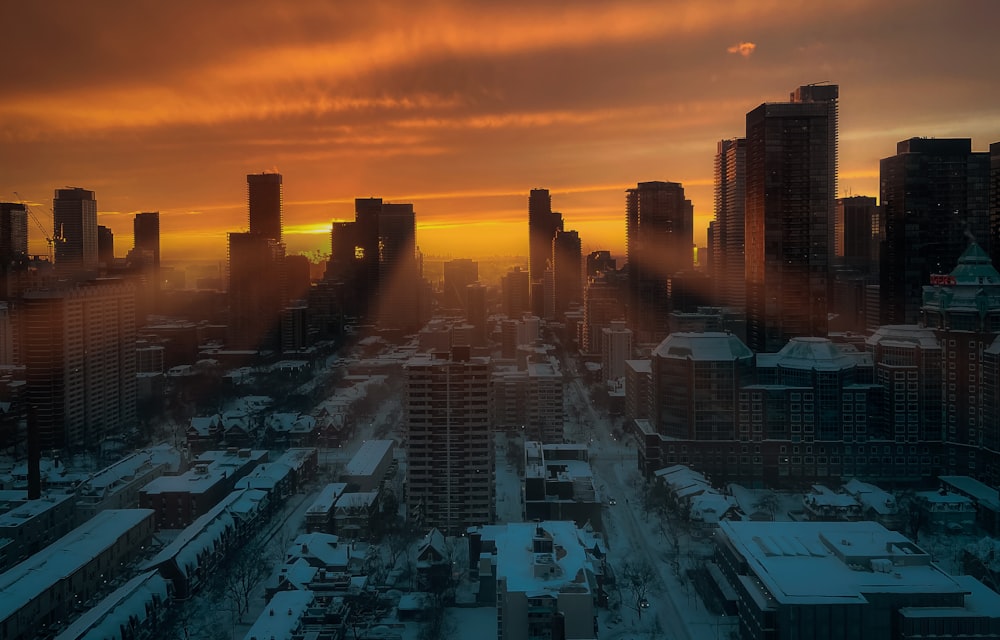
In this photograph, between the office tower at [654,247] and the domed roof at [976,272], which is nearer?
the domed roof at [976,272]

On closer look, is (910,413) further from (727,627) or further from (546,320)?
(546,320)

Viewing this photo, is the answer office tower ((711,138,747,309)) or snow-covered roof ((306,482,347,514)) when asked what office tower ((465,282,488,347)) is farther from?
snow-covered roof ((306,482,347,514))

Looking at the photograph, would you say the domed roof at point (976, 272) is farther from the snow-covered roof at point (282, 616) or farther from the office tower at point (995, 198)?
the snow-covered roof at point (282, 616)

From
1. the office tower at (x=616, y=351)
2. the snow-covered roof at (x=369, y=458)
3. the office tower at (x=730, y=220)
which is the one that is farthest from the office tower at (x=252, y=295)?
the office tower at (x=730, y=220)

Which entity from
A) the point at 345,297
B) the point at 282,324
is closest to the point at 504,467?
the point at 282,324


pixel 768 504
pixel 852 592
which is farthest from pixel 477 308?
pixel 852 592

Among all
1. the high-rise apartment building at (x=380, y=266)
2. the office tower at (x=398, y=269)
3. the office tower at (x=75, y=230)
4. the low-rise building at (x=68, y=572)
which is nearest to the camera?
the low-rise building at (x=68, y=572)

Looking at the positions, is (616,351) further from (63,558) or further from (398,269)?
(63,558)
